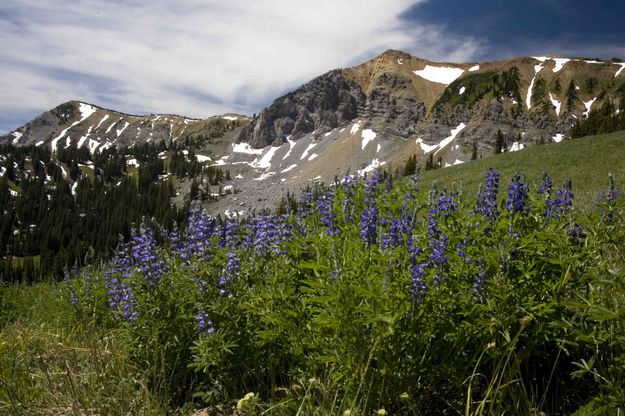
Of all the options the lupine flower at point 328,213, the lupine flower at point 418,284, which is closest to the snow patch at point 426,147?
the lupine flower at point 328,213

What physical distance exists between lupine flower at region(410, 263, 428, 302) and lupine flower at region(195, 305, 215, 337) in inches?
76.3

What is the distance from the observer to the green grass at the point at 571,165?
2491 cm

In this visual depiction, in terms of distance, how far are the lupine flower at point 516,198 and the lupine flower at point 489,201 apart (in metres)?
0.27

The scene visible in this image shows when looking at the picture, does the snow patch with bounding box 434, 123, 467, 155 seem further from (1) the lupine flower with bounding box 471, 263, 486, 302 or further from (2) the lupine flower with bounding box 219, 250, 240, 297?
(1) the lupine flower with bounding box 471, 263, 486, 302

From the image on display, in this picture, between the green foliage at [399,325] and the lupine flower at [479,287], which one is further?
the lupine flower at [479,287]

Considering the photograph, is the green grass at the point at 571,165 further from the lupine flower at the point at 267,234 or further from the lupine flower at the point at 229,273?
the lupine flower at the point at 229,273

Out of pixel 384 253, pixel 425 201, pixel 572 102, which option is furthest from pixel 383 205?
pixel 572 102

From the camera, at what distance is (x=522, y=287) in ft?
12.3

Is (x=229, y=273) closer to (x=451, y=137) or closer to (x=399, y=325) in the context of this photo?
(x=399, y=325)

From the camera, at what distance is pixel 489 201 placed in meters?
4.84

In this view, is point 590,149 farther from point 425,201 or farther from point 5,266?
point 5,266

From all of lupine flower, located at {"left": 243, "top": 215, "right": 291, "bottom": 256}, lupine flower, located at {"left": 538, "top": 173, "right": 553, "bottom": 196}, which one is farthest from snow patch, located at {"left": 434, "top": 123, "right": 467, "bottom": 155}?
lupine flower, located at {"left": 243, "top": 215, "right": 291, "bottom": 256}

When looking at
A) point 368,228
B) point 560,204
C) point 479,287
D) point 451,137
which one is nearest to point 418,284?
point 479,287

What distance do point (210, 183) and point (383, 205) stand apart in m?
200
